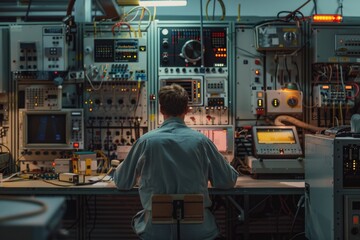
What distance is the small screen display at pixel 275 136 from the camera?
3.88 m

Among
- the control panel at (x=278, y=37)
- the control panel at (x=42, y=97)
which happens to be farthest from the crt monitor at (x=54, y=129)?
the control panel at (x=278, y=37)

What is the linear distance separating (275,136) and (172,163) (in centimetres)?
179

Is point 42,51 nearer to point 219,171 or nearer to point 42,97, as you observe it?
point 42,97

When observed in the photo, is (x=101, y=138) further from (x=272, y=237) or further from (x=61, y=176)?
(x=272, y=237)

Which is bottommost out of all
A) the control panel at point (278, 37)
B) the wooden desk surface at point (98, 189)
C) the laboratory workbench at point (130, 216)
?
the laboratory workbench at point (130, 216)

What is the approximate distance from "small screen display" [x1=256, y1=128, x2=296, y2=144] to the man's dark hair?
1510 mm

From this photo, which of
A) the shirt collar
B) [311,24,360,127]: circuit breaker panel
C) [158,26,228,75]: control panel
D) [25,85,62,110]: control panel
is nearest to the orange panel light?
[311,24,360,127]: circuit breaker panel

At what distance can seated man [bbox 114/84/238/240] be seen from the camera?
2.41m

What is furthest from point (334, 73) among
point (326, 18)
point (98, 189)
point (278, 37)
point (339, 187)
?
point (98, 189)

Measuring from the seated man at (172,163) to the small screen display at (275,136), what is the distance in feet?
4.52

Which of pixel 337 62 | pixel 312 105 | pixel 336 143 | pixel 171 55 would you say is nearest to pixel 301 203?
pixel 336 143

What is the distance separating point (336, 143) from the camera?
241cm

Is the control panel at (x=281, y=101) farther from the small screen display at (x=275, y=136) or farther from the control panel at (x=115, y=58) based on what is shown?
the control panel at (x=115, y=58)

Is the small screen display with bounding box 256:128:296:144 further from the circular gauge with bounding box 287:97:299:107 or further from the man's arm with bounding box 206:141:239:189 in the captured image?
the man's arm with bounding box 206:141:239:189
